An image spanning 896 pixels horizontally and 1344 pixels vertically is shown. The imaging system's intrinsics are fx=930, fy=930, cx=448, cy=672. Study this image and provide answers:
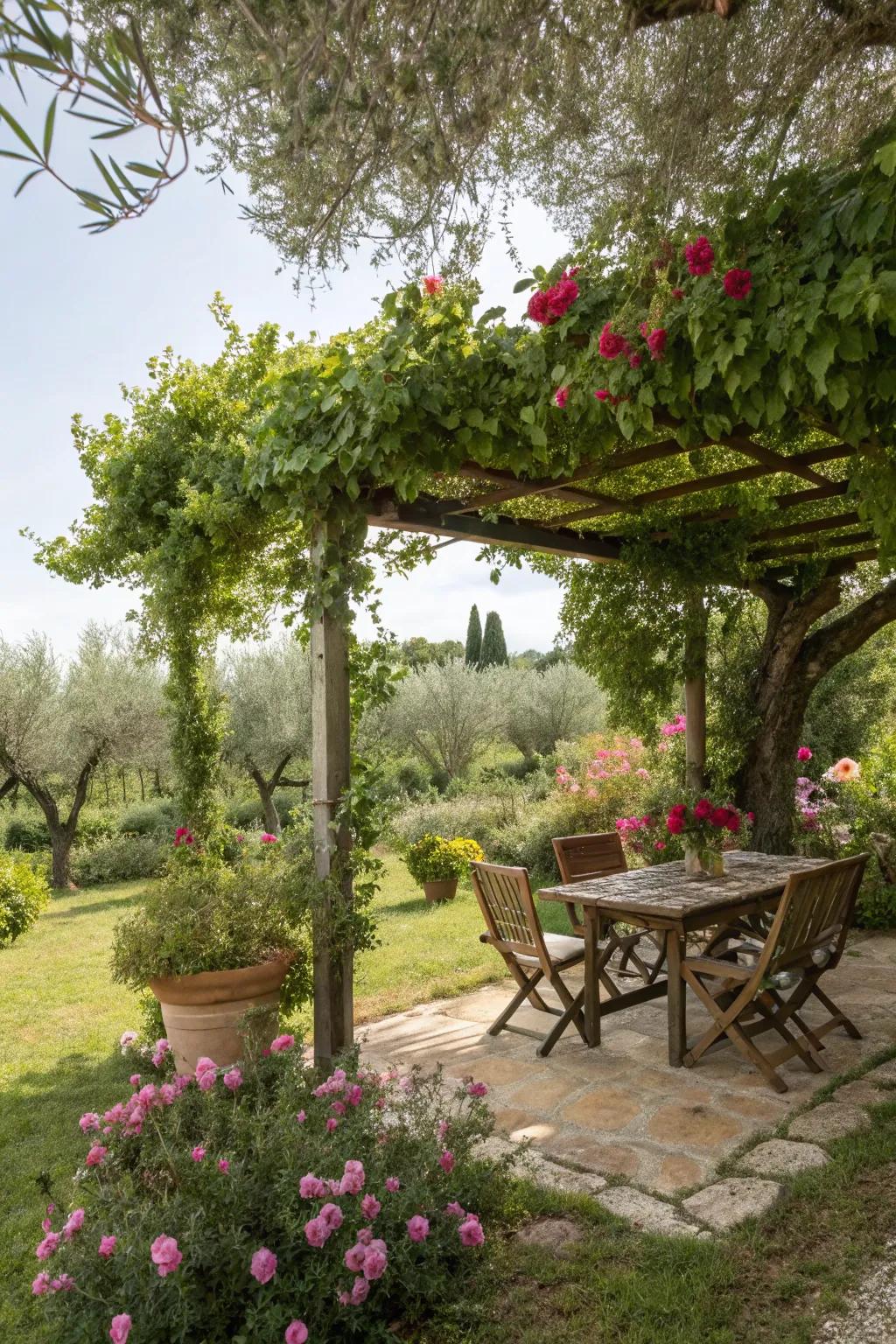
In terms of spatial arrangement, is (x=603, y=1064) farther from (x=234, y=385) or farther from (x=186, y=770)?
(x=234, y=385)

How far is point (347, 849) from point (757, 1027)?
188cm

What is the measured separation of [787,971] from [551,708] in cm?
1248

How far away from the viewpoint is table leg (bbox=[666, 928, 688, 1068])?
13.7 ft

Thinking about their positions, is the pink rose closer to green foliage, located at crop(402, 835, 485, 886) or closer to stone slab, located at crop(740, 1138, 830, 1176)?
stone slab, located at crop(740, 1138, 830, 1176)

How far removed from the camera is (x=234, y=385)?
5.04 metres

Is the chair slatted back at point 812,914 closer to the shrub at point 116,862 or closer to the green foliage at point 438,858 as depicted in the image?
the green foliage at point 438,858

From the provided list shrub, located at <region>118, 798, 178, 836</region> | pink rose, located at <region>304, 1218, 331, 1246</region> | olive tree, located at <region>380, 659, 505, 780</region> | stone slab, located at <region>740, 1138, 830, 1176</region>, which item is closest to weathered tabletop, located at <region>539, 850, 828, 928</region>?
stone slab, located at <region>740, 1138, 830, 1176</region>

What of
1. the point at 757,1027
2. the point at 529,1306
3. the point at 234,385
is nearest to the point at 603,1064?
the point at 757,1027

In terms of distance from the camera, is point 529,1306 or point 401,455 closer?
point 529,1306

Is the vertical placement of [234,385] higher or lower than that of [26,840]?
higher

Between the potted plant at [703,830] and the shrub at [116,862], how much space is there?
32.4 feet

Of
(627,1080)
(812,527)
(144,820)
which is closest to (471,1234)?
(627,1080)

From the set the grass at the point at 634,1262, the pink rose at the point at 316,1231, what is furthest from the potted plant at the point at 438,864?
the pink rose at the point at 316,1231

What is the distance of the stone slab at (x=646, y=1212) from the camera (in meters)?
2.74
